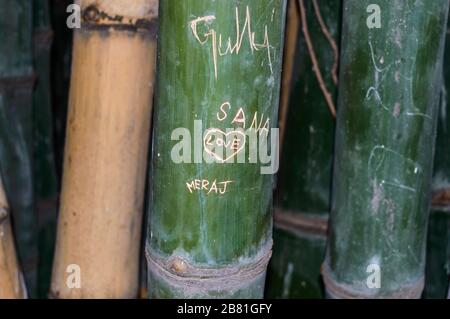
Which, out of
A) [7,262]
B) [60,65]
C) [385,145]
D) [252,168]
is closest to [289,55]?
[385,145]

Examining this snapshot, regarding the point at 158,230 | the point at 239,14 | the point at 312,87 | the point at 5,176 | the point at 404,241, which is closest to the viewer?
the point at 239,14

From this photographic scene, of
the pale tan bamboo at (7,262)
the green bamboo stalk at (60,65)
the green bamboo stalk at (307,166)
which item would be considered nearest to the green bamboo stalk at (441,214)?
the green bamboo stalk at (307,166)

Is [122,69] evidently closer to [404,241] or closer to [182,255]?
[182,255]

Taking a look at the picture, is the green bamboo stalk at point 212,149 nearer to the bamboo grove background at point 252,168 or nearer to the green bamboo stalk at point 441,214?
the bamboo grove background at point 252,168

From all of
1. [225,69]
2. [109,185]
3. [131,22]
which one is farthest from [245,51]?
[109,185]

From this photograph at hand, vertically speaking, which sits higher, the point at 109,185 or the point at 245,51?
the point at 245,51

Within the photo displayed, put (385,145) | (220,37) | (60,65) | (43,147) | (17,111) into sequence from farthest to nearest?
1. (60,65)
2. (43,147)
3. (17,111)
4. (385,145)
5. (220,37)

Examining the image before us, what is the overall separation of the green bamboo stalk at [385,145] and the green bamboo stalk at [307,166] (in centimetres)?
19

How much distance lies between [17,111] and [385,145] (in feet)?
2.45

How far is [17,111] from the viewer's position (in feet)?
4.60

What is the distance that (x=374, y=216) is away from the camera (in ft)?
3.44

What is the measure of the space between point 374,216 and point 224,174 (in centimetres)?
28

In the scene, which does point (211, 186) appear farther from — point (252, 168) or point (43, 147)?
point (43, 147)

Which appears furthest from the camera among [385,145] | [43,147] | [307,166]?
[43,147]
